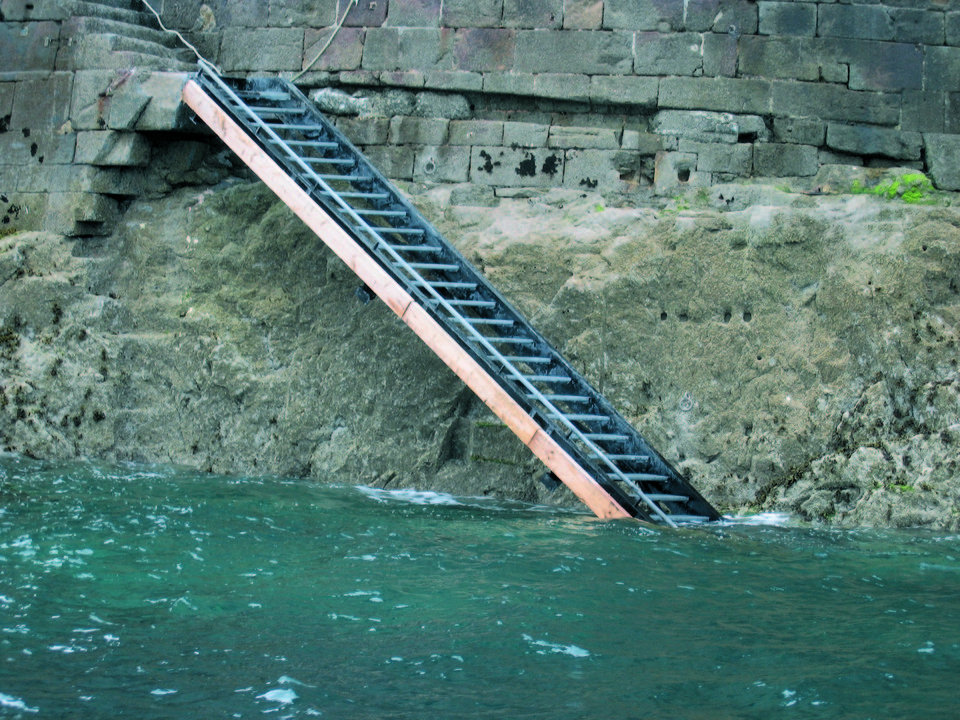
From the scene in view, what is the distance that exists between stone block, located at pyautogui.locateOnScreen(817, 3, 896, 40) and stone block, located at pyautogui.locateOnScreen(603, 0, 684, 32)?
1.23 metres

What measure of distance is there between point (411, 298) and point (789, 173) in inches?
143

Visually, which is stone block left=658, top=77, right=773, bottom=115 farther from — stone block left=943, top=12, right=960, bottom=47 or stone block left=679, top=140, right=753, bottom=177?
stone block left=943, top=12, right=960, bottom=47

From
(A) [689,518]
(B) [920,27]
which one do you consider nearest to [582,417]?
(A) [689,518]

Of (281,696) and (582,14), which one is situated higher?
(582,14)

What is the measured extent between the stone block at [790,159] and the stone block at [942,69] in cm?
113

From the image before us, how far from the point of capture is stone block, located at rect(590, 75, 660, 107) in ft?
27.8

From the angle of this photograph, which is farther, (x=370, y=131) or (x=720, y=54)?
(x=370, y=131)

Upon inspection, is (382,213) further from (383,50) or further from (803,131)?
(803,131)

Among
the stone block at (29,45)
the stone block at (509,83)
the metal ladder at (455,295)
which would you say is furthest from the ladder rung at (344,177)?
the stone block at (29,45)

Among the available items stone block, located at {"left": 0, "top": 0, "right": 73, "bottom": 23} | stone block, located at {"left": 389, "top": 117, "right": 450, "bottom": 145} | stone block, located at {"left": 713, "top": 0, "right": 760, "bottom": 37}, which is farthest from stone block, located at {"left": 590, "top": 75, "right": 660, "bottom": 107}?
stone block, located at {"left": 0, "top": 0, "right": 73, "bottom": 23}

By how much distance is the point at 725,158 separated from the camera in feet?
27.6

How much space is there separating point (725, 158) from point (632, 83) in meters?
1.05

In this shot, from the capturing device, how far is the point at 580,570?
5625mm

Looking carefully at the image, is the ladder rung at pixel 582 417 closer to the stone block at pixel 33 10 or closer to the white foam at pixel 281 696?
the white foam at pixel 281 696
